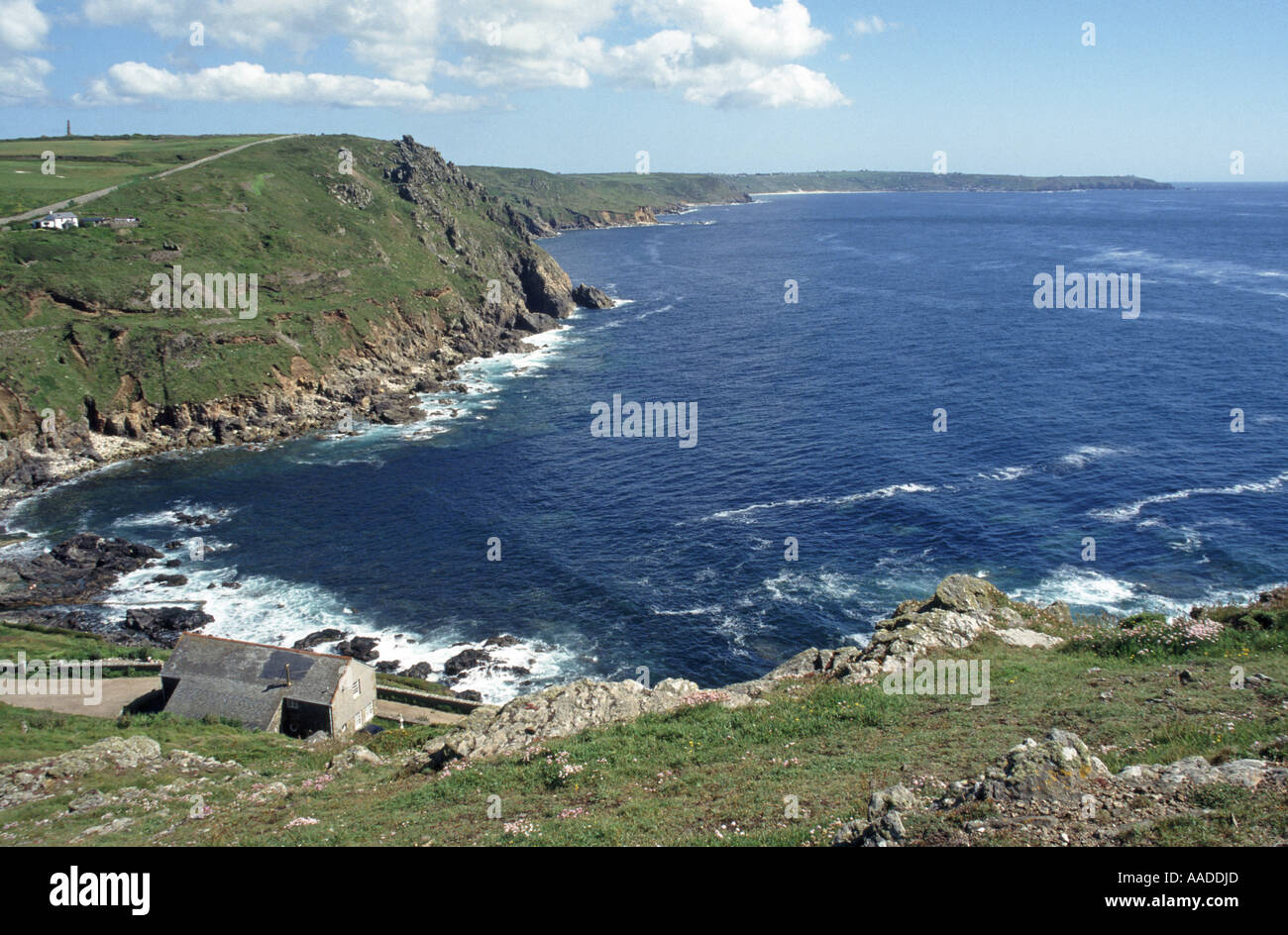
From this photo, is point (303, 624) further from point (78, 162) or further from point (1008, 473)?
point (78, 162)

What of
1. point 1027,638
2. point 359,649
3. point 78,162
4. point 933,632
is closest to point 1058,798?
point 933,632

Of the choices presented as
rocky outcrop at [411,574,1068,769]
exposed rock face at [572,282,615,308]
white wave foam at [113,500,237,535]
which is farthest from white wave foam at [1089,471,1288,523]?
exposed rock face at [572,282,615,308]

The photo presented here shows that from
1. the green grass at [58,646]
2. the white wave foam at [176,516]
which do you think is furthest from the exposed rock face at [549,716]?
the white wave foam at [176,516]

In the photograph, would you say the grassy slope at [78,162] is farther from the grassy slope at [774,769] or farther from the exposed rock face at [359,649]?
the grassy slope at [774,769]
